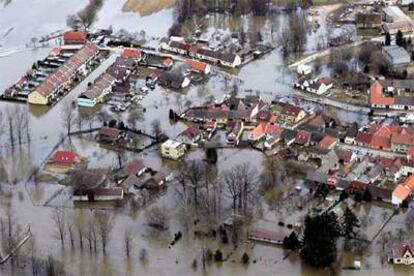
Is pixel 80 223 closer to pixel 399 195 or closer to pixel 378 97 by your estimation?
pixel 399 195

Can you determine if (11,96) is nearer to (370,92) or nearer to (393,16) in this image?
(370,92)

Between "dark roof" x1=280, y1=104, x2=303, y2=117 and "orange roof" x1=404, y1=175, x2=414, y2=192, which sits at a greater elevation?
"dark roof" x1=280, y1=104, x2=303, y2=117

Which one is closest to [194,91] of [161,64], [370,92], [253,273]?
[161,64]

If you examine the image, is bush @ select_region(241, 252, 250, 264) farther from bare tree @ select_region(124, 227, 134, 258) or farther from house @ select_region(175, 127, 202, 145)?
house @ select_region(175, 127, 202, 145)

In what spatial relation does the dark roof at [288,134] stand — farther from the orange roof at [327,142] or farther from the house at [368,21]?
the house at [368,21]

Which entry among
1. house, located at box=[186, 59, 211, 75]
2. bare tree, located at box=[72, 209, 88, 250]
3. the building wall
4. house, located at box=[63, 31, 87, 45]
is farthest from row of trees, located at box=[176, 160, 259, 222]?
house, located at box=[63, 31, 87, 45]

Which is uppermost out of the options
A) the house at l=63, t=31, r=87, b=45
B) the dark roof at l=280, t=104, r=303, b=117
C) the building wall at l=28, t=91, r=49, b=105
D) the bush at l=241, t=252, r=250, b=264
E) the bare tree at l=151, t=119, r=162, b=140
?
the house at l=63, t=31, r=87, b=45

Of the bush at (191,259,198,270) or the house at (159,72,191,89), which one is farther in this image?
the house at (159,72,191,89)
